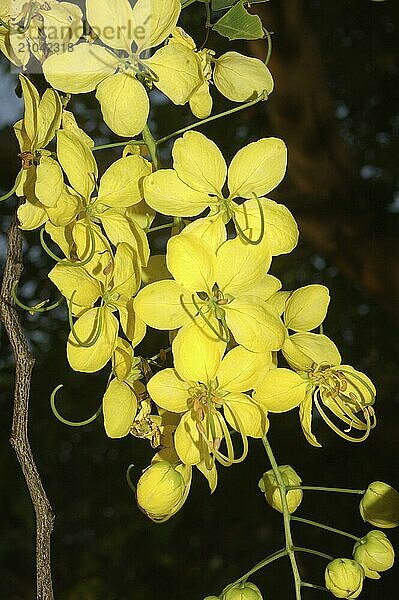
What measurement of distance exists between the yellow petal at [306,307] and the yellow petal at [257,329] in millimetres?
33

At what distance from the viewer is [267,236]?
0.32m

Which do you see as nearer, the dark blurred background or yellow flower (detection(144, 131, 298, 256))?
yellow flower (detection(144, 131, 298, 256))

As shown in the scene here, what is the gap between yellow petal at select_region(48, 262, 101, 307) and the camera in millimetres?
320

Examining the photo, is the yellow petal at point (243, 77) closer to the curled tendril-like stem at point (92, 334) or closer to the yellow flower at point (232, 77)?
the yellow flower at point (232, 77)

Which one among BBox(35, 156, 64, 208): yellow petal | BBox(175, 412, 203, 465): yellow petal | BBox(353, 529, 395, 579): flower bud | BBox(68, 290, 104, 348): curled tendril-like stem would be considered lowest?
BBox(353, 529, 395, 579): flower bud

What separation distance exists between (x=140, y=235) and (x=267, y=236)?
0.05 meters

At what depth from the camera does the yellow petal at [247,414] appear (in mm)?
321

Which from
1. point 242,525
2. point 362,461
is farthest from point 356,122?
point 242,525

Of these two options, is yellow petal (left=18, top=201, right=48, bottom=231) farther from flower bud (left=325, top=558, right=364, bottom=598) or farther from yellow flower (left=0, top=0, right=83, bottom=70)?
flower bud (left=325, top=558, right=364, bottom=598)

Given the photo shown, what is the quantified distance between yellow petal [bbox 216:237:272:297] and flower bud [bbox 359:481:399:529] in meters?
0.11

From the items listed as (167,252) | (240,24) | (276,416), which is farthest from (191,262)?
(276,416)

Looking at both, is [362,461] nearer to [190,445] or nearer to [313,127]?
[313,127]

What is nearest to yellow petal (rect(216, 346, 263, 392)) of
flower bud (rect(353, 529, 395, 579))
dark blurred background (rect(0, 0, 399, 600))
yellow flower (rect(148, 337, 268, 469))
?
yellow flower (rect(148, 337, 268, 469))

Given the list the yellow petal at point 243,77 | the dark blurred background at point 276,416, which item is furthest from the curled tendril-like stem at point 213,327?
the dark blurred background at point 276,416
